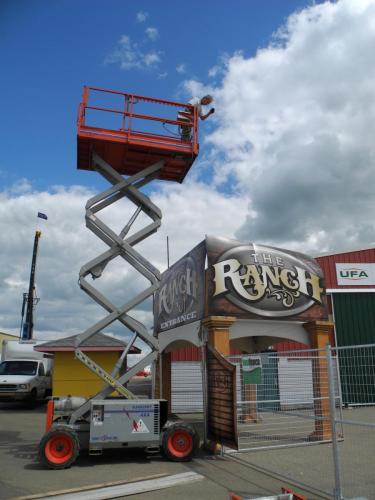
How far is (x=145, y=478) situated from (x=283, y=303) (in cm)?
578

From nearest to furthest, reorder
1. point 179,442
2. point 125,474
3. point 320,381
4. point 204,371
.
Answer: point 125,474 → point 179,442 → point 320,381 → point 204,371

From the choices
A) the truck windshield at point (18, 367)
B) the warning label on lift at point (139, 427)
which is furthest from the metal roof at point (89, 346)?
the warning label on lift at point (139, 427)

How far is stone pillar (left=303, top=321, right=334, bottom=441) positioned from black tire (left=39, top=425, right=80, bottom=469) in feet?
17.8

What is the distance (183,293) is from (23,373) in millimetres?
11892

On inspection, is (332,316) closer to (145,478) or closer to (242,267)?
(242,267)

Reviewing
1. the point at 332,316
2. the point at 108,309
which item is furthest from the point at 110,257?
the point at 332,316

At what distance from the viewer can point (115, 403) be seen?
8.64 meters

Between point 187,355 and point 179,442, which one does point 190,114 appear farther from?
point 187,355

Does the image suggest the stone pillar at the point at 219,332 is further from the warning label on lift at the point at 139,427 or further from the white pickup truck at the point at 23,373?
the white pickup truck at the point at 23,373

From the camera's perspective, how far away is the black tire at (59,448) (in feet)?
26.6

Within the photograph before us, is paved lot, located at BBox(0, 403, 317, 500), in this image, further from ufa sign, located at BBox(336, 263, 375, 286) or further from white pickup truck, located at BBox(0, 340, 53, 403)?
ufa sign, located at BBox(336, 263, 375, 286)

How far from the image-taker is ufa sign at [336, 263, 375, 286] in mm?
21891

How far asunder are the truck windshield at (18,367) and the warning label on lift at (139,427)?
46.0ft

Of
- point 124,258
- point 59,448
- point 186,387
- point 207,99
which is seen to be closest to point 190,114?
point 207,99
